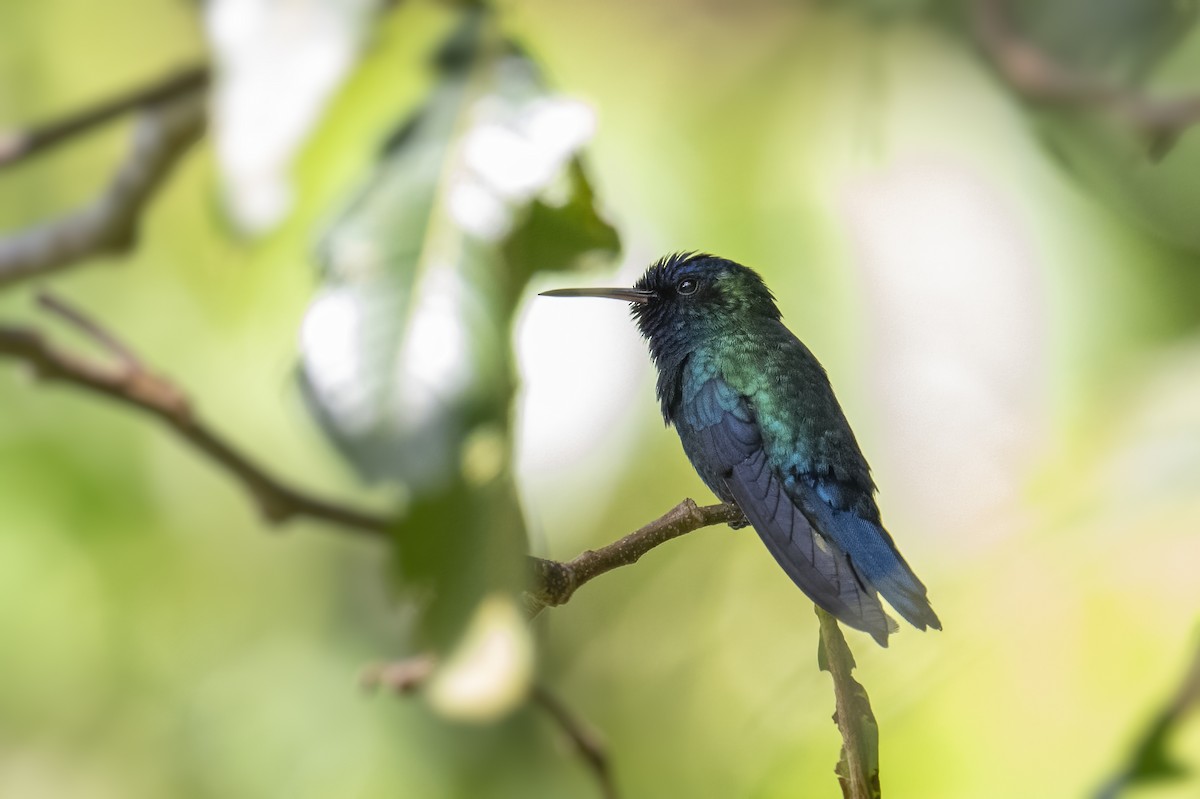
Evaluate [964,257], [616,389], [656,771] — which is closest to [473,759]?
[656,771]

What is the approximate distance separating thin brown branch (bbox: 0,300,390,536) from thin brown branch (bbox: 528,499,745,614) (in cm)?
20

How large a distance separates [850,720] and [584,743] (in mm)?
298

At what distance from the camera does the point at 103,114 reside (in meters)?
0.65

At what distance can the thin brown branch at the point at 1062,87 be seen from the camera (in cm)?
61

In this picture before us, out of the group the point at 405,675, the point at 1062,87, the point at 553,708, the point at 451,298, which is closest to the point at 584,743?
the point at 553,708

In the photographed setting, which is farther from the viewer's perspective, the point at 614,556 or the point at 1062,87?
the point at 1062,87

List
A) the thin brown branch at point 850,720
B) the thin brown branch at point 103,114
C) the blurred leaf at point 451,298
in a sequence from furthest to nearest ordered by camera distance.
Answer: the thin brown branch at point 103,114 < the blurred leaf at point 451,298 < the thin brown branch at point 850,720

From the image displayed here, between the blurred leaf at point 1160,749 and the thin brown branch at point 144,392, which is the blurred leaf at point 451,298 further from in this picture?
the blurred leaf at point 1160,749

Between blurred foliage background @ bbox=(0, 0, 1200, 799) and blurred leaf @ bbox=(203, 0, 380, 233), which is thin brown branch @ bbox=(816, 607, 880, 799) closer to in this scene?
blurred foliage background @ bbox=(0, 0, 1200, 799)

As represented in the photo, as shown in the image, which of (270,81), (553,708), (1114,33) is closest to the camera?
(270,81)

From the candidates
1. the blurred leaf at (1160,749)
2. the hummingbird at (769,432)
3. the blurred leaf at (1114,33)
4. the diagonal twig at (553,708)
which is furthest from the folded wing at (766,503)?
the blurred leaf at (1114,33)

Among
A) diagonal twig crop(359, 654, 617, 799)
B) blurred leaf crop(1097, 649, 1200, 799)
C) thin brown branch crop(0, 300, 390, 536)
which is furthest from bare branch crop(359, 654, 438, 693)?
blurred leaf crop(1097, 649, 1200, 799)

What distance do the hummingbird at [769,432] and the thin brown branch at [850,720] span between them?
14mm

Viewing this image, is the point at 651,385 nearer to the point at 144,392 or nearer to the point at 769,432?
the point at 769,432
